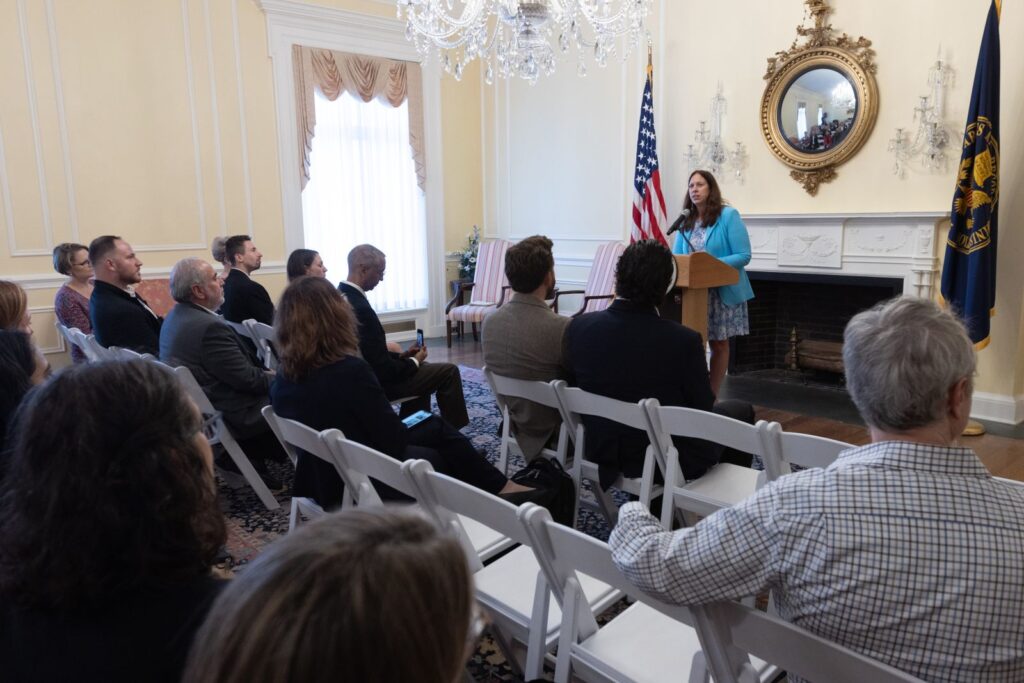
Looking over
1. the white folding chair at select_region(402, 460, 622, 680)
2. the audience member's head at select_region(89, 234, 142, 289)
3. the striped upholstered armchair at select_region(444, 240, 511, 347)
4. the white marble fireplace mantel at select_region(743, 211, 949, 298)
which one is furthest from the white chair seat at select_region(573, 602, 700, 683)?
the striped upholstered armchair at select_region(444, 240, 511, 347)

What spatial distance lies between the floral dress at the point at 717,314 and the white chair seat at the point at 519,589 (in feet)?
9.78

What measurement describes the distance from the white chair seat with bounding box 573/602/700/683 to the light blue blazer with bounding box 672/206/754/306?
10.0 feet

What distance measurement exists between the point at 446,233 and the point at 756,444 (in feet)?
21.3

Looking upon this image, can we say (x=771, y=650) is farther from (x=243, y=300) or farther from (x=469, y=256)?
(x=469, y=256)

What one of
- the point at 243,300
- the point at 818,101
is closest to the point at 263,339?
the point at 243,300

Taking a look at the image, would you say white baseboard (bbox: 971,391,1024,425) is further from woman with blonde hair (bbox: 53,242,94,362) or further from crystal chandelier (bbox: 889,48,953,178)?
woman with blonde hair (bbox: 53,242,94,362)

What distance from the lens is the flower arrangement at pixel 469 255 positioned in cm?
802

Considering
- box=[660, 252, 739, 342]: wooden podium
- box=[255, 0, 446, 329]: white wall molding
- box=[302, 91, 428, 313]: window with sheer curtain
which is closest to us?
box=[660, 252, 739, 342]: wooden podium

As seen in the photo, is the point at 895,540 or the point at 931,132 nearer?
the point at 895,540

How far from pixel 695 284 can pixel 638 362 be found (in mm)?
1732

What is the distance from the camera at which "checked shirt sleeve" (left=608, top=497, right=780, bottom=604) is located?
106 centimetres

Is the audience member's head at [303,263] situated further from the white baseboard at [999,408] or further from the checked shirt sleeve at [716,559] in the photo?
the white baseboard at [999,408]

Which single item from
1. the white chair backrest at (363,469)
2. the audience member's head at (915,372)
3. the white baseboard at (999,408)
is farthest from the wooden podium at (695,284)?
the audience member's head at (915,372)

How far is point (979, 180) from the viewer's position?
4.14m
